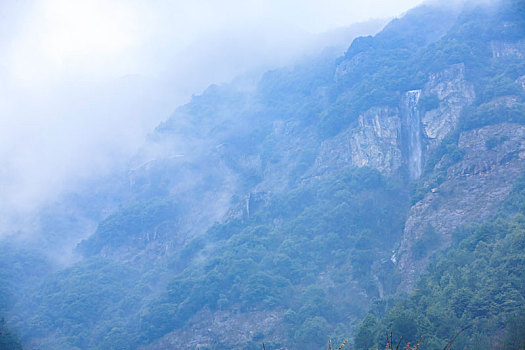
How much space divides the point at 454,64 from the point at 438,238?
35740 mm

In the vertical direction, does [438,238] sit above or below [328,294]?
above

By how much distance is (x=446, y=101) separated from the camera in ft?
228

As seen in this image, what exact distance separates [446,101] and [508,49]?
15.7m

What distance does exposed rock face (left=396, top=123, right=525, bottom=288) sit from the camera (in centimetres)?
5012

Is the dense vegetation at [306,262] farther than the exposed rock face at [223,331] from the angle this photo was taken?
Yes

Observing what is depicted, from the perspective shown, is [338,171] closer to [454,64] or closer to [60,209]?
[454,64]

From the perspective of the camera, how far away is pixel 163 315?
6059 cm

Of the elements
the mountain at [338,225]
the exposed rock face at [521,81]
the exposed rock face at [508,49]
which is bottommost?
the mountain at [338,225]

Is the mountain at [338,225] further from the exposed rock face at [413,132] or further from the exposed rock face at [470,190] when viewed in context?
the exposed rock face at [413,132]

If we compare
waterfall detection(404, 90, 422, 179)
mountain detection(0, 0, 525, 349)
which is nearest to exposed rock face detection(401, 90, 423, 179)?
waterfall detection(404, 90, 422, 179)

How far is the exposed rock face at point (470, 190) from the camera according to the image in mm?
50125

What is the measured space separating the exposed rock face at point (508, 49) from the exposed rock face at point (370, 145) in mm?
19261

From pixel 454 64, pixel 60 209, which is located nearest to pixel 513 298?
pixel 454 64

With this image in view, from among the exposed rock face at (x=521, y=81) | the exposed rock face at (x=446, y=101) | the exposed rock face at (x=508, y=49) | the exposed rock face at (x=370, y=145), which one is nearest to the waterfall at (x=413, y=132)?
the exposed rock face at (x=370, y=145)
